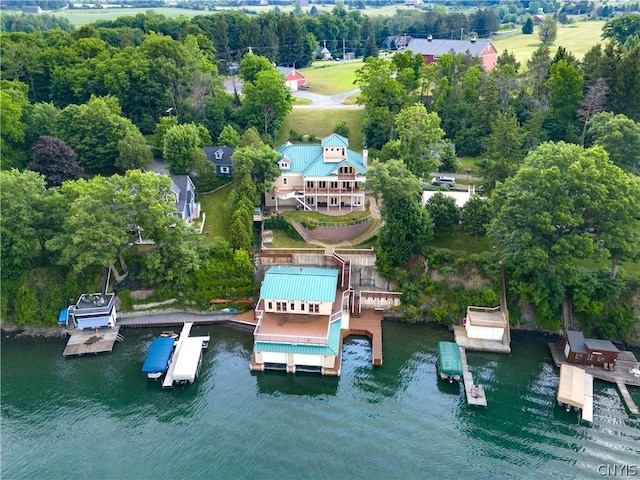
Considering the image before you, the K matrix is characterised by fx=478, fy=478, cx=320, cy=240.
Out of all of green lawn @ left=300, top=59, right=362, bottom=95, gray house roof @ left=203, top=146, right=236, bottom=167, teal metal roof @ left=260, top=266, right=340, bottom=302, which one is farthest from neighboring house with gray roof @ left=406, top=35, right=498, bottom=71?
teal metal roof @ left=260, top=266, right=340, bottom=302

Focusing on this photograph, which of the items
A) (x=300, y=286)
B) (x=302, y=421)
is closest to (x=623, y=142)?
(x=300, y=286)

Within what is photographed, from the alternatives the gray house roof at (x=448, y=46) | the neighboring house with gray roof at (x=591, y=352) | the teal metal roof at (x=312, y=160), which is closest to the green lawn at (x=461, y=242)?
the teal metal roof at (x=312, y=160)

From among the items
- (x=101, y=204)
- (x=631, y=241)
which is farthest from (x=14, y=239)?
(x=631, y=241)

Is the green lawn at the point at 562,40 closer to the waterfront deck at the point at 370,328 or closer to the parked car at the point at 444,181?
the parked car at the point at 444,181

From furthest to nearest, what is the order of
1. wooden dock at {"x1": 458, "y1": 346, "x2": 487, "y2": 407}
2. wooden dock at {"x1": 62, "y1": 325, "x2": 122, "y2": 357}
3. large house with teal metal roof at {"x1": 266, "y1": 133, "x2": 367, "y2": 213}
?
1. large house with teal metal roof at {"x1": 266, "y1": 133, "x2": 367, "y2": 213}
2. wooden dock at {"x1": 62, "y1": 325, "x2": 122, "y2": 357}
3. wooden dock at {"x1": 458, "y1": 346, "x2": 487, "y2": 407}

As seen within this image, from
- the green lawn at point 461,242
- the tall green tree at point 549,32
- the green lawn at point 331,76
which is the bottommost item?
the green lawn at point 461,242

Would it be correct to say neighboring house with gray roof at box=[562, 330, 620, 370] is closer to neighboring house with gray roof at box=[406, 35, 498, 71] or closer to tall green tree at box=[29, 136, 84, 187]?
tall green tree at box=[29, 136, 84, 187]
